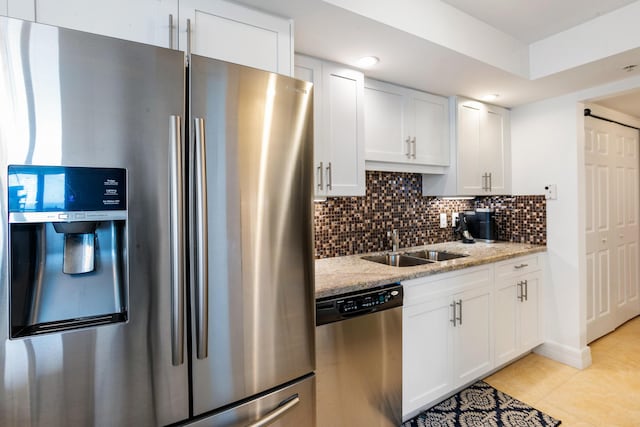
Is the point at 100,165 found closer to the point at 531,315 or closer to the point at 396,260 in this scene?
the point at 396,260

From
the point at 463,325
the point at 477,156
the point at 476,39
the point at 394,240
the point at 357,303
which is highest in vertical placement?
the point at 476,39

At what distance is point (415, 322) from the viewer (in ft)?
6.20

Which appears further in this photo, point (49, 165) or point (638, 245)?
point (638, 245)

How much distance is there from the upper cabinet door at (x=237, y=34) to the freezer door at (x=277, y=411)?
133 centimetres

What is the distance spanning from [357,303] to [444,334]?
773 mm

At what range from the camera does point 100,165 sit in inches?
36.4

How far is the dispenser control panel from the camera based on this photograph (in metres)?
0.84

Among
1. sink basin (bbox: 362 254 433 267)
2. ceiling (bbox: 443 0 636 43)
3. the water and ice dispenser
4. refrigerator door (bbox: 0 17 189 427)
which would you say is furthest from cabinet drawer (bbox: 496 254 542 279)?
the water and ice dispenser

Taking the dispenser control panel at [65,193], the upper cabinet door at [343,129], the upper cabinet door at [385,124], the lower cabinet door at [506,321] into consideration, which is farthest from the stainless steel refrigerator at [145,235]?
the lower cabinet door at [506,321]

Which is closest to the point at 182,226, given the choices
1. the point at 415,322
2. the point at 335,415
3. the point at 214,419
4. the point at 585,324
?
the point at 214,419

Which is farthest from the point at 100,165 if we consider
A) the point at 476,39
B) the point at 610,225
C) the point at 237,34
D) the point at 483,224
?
the point at 610,225

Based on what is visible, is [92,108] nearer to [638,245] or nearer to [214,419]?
[214,419]

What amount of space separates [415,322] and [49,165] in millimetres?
1794

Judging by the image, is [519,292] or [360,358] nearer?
[360,358]
